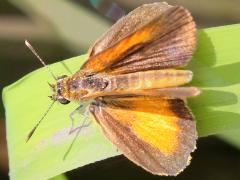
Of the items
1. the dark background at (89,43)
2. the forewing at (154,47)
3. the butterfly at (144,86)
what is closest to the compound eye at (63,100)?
the butterfly at (144,86)

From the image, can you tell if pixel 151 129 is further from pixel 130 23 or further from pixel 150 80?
pixel 130 23

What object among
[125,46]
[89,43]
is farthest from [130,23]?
[89,43]

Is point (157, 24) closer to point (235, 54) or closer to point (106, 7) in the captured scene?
point (235, 54)

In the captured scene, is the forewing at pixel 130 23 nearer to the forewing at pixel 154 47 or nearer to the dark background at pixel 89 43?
the forewing at pixel 154 47

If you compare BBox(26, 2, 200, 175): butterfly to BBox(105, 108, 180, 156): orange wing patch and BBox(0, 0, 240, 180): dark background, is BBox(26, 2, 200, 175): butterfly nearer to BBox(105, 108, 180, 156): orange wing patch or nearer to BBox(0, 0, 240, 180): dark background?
BBox(105, 108, 180, 156): orange wing patch

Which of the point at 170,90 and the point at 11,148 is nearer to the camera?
the point at 170,90

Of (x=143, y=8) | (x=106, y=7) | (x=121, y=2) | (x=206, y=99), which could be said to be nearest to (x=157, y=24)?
(x=143, y=8)

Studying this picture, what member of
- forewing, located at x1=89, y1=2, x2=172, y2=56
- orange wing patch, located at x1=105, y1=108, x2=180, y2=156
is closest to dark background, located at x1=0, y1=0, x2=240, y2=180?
forewing, located at x1=89, y1=2, x2=172, y2=56

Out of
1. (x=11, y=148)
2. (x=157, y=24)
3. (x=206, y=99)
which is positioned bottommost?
(x=206, y=99)
